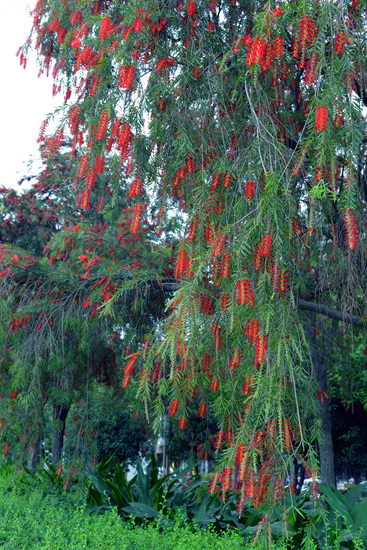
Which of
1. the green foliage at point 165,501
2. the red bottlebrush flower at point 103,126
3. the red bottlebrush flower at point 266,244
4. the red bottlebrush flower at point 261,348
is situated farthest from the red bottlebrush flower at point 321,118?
the green foliage at point 165,501

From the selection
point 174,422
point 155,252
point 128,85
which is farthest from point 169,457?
point 128,85

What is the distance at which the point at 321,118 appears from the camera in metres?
2.72

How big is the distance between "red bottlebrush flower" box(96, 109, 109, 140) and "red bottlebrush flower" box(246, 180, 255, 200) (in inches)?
39.9

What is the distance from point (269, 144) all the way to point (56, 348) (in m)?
3.26

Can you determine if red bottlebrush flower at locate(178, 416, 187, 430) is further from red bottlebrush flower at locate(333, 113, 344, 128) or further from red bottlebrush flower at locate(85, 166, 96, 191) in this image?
red bottlebrush flower at locate(333, 113, 344, 128)

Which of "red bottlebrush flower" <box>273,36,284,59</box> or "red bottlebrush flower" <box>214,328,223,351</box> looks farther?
"red bottlebrush flower" <box>214,328,223,351</box>

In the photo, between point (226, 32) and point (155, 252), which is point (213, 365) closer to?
point (226, 32)

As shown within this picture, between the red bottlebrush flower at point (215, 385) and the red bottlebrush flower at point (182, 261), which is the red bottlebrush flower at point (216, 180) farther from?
the red bottlebrush flower at point (215, 385)

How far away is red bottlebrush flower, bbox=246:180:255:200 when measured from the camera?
3.25m

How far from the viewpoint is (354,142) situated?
2.86 meters

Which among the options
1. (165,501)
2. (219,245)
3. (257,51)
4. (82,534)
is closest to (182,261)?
(219,245)

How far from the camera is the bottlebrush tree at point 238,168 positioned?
114 inches

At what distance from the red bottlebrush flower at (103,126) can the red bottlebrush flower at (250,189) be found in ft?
3.32

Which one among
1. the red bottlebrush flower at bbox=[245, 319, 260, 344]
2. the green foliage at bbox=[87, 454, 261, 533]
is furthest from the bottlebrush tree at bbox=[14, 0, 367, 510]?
the green foliage at bbox=[87, 454, 261, 533]
